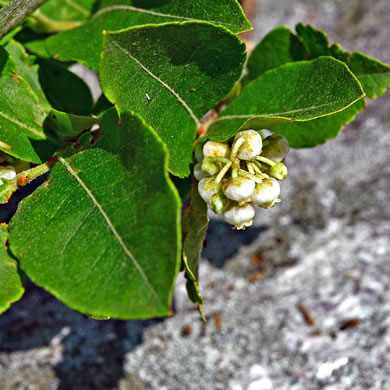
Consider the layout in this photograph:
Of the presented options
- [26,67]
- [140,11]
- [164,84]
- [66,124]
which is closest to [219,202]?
[164,84]

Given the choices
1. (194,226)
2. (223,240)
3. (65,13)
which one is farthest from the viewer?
(223,240)

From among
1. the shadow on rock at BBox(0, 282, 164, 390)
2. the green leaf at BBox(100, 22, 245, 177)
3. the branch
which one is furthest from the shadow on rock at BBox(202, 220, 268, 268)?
the branch

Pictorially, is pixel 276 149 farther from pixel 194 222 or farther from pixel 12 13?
pixel 12 13

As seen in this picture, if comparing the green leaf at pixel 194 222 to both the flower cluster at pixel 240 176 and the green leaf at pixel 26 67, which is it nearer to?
the flower cluster at pixel 240 176

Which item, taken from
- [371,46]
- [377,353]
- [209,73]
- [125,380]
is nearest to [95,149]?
[209,73]

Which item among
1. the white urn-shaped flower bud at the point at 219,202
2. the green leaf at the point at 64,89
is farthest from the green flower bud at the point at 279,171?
the green leaf at the point at 64,89

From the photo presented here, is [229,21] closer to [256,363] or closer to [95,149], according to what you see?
[95,149]
